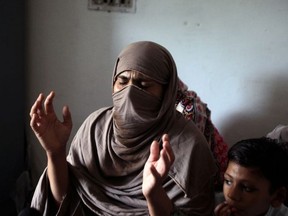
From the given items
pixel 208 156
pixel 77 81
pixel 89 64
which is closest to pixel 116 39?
pixel 89 64

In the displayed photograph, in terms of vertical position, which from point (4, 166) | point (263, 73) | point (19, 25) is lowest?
point (4, 166)

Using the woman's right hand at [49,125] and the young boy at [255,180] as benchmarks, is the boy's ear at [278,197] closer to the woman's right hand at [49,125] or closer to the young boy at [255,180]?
the young boy at [255,180]

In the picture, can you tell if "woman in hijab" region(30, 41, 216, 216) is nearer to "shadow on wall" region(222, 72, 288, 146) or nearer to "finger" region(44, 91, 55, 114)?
"finger" region(44, 91, 55, 114)

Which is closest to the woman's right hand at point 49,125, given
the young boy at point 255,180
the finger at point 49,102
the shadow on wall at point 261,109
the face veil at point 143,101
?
the finger at point 49,102

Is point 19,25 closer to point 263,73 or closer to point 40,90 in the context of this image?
point 40,90

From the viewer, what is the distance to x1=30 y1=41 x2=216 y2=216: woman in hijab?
127 centimetres

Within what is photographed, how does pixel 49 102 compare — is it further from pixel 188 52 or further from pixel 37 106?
pixel 188 52

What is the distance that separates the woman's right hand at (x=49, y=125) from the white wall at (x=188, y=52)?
1.08m

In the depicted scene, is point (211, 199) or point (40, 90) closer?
point (211, 199)

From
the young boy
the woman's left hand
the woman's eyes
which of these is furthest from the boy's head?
the woman's eyes

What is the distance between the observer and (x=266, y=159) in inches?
44.5

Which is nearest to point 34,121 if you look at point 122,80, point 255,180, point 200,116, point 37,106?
point 37,106

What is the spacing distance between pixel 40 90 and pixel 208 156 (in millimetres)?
1474

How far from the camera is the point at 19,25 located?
211 centimetres
